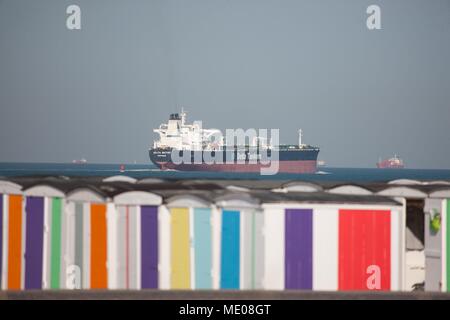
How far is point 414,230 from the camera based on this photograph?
6.78 m

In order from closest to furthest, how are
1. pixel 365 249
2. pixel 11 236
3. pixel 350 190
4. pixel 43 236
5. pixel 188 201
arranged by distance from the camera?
pixel 188 201 < pixel 365 249 < pixel 43 236 < pixel 11 236 < pixel 350 190

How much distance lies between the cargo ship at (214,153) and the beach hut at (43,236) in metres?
54.5

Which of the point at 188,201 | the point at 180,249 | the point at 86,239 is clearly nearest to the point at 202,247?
the point at 180,249

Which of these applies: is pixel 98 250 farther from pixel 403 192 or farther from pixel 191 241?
pixel 403 192

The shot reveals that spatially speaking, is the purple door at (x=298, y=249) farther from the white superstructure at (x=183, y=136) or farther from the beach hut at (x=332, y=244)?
the white superstructure at (x=183, y=136)

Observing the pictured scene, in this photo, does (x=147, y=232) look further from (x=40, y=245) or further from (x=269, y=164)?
(x=269, y=164)

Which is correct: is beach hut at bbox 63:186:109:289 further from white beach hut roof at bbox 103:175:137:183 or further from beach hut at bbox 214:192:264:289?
beach hut at bbox 214:192:264:289

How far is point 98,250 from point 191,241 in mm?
1628

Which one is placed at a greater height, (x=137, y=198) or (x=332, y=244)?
(x=137, y=198)

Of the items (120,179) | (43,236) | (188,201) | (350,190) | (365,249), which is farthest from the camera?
(120,179)

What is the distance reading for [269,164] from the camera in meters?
63.6
